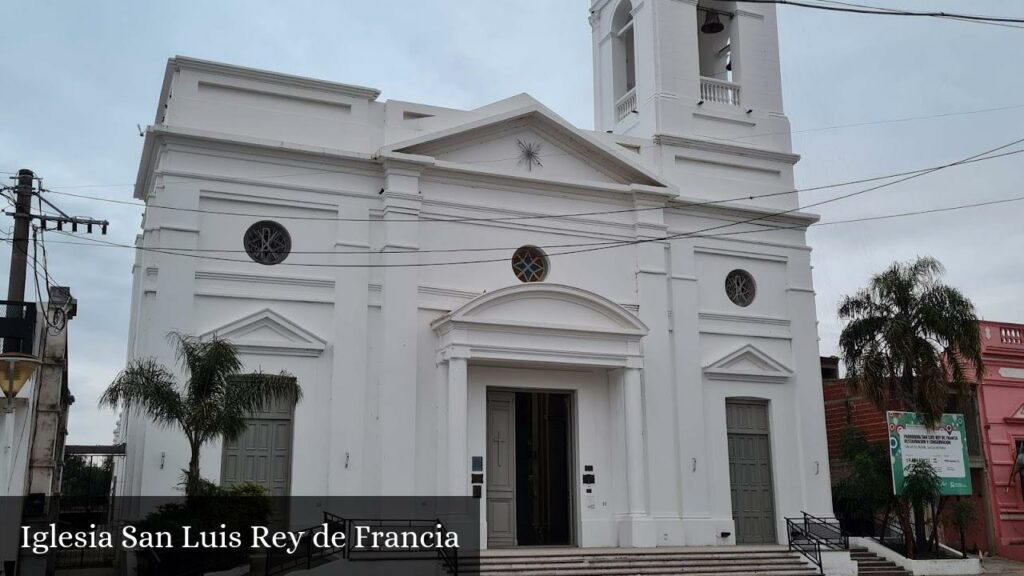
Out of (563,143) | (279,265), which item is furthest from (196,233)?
(563,143)

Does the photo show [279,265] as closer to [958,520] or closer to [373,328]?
[373,328]

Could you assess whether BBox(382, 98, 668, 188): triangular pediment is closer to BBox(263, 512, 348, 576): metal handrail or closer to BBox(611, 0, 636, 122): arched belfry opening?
BBox(611, 0, 636, 122): arched belfry opening

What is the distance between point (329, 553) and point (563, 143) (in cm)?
968

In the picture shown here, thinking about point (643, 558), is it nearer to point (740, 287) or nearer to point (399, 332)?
point (399, 332)

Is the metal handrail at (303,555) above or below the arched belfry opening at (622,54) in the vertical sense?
below

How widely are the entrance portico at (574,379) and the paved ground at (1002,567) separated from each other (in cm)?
760

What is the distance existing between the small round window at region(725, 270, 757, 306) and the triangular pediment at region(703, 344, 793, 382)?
1.14m

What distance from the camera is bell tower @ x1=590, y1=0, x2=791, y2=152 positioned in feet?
75.2

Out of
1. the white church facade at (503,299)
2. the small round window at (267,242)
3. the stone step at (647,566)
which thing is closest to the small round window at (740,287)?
the white church facade at (503,299)

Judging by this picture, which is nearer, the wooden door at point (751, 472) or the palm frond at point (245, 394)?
the palm frond at point (245, 394)

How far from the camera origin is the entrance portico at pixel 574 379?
1850 cm

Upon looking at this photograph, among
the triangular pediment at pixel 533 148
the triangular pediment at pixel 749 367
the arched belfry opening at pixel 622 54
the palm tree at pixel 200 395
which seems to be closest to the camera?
the palm tree at pixel 200 395

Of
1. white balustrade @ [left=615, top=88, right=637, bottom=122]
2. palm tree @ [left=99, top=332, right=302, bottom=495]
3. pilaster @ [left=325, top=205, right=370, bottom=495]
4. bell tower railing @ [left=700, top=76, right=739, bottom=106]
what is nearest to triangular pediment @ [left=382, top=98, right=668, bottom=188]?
pilaster @ [left=325, top=205, right=370, bottom=495]

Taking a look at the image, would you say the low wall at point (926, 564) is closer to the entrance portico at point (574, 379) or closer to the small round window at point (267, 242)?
the entrance portico at point (574, 379)
